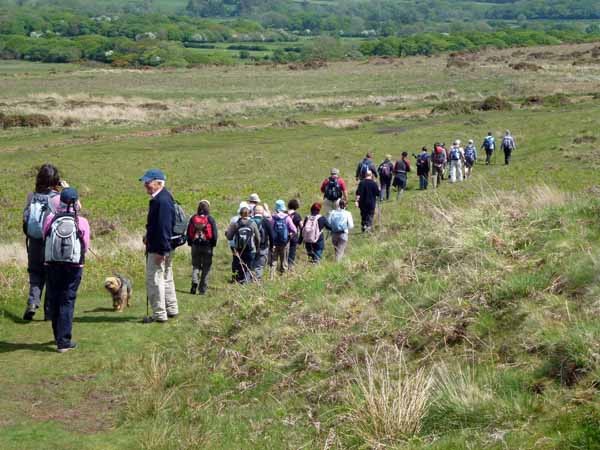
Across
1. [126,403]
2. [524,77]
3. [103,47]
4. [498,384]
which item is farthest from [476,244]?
[103,47]

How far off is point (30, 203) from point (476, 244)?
528 cm

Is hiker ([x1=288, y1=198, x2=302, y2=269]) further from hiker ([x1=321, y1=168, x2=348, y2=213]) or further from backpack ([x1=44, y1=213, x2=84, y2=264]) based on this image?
backpack ([x1=44, y1=213, x2=84, y2=264])

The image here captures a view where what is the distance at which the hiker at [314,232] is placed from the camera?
15656 mm

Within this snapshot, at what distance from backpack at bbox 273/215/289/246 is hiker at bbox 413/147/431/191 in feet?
42.9

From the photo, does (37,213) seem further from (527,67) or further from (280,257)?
(527,67)

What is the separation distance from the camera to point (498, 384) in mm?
6379

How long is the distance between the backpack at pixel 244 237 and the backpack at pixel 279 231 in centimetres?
183

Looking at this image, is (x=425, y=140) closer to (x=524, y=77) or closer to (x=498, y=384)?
(x=498, y=384)

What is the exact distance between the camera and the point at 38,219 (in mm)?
10617

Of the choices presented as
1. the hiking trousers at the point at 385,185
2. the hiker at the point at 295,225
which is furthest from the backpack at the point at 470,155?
the hiker at the point at 295,225

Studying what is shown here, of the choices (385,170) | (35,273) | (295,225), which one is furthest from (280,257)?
(385,170)

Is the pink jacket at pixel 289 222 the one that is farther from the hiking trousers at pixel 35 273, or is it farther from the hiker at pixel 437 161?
the hiker at pixel 437 161

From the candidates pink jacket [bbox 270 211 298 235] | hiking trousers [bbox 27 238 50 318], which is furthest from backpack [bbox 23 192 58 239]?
pink jacket [bbox 270 211 298 235]

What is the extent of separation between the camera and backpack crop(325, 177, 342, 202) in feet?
62.4
